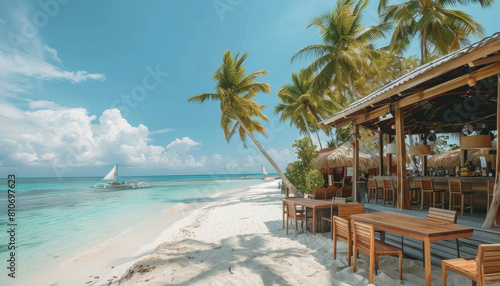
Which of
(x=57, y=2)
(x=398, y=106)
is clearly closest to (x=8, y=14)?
(x=57, y=2)

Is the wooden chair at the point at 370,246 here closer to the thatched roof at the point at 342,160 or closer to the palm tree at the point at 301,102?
the thatched roof at the point at 342,160

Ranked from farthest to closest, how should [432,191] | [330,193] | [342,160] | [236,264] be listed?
[342,160] < [330,193] < [432,191] < [236,264]

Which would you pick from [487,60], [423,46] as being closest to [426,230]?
[487,60]

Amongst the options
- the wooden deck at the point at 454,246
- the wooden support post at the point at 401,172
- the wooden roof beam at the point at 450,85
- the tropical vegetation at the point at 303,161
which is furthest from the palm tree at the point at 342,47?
the wooden deck at the point at 454,246

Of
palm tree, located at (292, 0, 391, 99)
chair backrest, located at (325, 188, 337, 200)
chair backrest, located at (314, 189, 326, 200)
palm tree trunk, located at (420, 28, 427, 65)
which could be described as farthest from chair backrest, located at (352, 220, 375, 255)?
palm tree trunk, located at (420, 28, 427, 65)

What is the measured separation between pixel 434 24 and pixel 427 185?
29.1 feet

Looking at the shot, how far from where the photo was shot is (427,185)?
553cm

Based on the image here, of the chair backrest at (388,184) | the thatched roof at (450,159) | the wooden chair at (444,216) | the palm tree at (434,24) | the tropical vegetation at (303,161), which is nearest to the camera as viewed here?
the wooden chair at (444,216)

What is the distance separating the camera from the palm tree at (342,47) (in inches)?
482

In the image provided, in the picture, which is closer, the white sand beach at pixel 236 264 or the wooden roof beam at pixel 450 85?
the white sand beach at pixel 236 264

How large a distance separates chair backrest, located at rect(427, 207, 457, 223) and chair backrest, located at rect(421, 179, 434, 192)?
7.70ft

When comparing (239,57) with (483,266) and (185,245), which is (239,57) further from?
(483,266)

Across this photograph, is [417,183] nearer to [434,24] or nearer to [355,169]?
[355,169]

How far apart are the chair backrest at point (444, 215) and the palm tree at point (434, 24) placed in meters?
9.71
